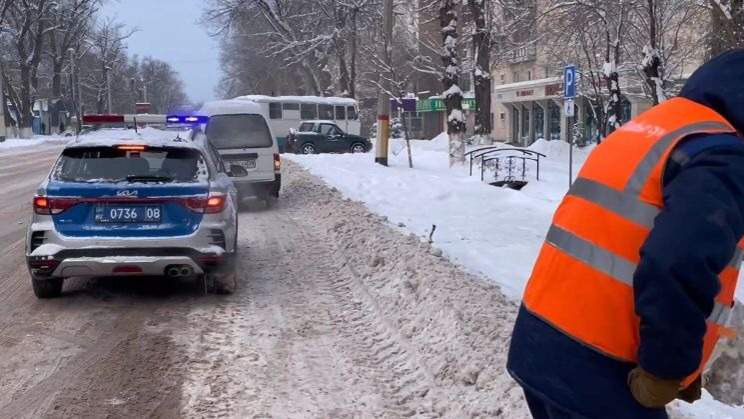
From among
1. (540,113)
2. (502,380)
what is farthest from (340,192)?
(540,113)

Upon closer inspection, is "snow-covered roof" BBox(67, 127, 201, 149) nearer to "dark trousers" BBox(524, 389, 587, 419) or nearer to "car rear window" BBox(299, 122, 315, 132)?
"dark trousers" BBox(524, 389, 587, 419)

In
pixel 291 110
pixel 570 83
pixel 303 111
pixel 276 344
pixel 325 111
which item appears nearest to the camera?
pixel 276 344

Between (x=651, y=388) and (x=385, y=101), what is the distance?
20.3m

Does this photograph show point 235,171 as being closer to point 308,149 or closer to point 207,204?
point 207,204

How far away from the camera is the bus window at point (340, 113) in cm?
4328

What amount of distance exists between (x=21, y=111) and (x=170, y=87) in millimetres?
88449

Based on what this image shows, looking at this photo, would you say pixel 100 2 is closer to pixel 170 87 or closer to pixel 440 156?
pixel 440 156

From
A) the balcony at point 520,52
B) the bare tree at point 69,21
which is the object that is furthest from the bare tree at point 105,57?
the balcony at point 520,52

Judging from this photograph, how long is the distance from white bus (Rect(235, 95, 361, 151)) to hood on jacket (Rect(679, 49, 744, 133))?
3738 centimetres

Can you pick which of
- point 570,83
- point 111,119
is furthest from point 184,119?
point 570,83

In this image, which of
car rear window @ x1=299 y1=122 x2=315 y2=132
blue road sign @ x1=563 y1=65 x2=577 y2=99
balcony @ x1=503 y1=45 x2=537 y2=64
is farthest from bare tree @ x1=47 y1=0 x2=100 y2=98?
blue road sign @ x1=563 y1=65 x2=577 y2=99

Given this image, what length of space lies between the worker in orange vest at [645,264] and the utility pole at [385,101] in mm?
19735

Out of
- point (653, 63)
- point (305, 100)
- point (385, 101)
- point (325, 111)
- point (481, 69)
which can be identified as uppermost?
point (481, 69)

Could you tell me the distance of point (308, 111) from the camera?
42094 millimetres
